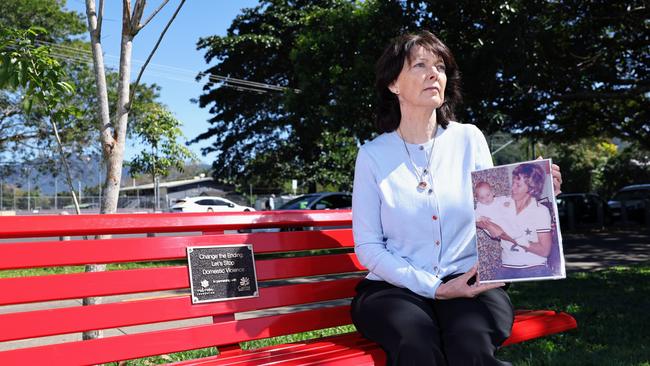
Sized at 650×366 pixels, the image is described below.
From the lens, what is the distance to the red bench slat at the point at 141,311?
2.38m

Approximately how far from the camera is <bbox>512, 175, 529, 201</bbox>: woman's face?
2406 millimetres

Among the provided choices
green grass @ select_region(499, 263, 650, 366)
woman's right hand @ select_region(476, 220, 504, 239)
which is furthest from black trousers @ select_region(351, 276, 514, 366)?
green grass @ select_region(499, 263, 650, 366)

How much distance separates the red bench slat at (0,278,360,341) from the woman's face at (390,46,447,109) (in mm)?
1005

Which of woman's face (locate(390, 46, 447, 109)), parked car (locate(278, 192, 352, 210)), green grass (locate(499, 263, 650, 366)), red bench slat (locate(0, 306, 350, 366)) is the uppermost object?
parked car (locate(278, 192, 352, 210))

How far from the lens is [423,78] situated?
283cm

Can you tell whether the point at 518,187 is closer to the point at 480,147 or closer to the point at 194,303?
the point at 480,147

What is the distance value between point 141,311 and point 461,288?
1307 mm

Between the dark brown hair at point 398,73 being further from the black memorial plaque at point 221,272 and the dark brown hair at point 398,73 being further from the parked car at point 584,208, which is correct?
the parked car at point 584,208

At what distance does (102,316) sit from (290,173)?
959 inches

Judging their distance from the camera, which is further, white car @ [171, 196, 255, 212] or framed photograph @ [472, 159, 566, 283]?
white car @ [171, 196, 255, 212]

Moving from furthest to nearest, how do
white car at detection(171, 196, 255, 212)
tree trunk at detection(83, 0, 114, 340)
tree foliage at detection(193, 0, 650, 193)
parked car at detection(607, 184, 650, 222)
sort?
white car at detection(171, 196, 255, 212) < parked car at detection(607, 184, 650, 222) < tree foliage at detection(193, 0, 650, 193) < tree trunk at detection(83, 0, 114, 340)

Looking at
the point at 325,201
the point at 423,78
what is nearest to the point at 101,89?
the point at 423,78

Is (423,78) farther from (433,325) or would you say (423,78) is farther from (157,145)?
(157,145)

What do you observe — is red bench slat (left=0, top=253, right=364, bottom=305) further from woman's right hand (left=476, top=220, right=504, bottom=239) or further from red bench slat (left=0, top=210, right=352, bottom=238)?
woman's right hand (left=476, top=220, right=504, bottom=239)
